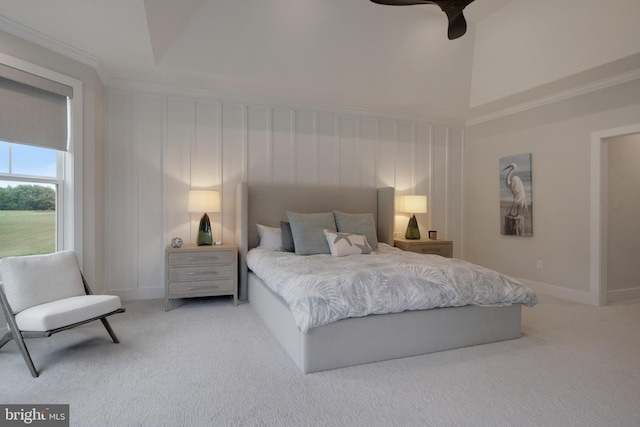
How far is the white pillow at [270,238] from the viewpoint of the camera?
13.9 ft

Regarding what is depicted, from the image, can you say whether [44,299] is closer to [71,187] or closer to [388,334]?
[71,187]

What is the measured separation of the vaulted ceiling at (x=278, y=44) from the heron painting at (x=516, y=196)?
1197 millimetres

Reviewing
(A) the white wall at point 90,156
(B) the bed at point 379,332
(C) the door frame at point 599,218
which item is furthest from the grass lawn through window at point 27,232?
(C) the door frame at point 599,218

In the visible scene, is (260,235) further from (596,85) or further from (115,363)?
(596,85)

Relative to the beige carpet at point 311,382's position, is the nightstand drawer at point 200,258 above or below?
above

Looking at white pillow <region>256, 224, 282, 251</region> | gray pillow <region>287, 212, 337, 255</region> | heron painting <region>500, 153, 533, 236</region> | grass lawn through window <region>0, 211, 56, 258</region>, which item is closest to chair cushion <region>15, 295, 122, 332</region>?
grass lawn through window <region>0, 211, 56, 258</region>

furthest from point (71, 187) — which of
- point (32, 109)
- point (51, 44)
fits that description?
point (51, 44)

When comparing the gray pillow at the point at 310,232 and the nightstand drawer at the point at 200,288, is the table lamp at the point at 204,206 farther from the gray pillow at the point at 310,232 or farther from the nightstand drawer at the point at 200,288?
the gray pillow at the point at 310,232

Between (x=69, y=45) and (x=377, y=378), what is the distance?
154 inches

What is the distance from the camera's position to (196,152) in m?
4.41

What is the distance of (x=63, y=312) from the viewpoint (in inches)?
95.8

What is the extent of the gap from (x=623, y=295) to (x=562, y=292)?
74 cm

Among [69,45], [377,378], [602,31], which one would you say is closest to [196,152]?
[69,45]

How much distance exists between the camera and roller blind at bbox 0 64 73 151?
2873 millimetres
